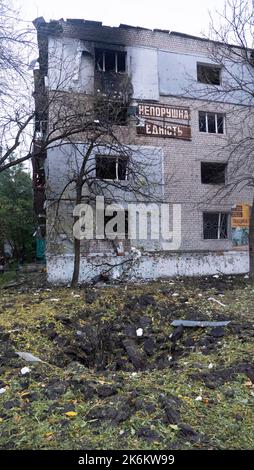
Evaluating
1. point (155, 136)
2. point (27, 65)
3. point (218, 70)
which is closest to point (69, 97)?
point (27, 65)

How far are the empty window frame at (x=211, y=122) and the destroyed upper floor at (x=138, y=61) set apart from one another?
0.65 m

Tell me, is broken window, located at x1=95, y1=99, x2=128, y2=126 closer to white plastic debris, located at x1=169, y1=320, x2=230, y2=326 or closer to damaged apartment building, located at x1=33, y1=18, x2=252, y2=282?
damaged apartment building, located at x1=33, y1=18, x2=252, y2=282

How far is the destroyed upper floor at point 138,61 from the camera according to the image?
516 inches

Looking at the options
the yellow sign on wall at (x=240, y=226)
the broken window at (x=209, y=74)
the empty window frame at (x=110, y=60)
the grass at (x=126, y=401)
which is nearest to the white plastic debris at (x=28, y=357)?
the grass at (x=126, y=401)

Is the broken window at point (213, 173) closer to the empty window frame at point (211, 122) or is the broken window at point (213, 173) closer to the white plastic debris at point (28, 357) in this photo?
the empty window frame at point (211, 122)

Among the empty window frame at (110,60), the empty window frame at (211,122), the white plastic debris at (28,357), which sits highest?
the empty window frame at (110,60)

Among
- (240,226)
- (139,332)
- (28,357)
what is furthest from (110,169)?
(28,357)

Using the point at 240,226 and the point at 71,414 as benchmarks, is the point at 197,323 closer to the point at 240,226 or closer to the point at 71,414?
the point at 71,414

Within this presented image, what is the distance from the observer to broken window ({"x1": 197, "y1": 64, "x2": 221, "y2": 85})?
14969 mm

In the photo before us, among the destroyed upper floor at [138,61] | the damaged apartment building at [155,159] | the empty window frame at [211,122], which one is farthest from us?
the empty window frame at [211,122]

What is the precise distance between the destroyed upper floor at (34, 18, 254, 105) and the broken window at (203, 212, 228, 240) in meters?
4.42

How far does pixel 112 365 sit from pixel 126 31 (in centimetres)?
1292

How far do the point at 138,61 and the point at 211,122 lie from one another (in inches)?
149

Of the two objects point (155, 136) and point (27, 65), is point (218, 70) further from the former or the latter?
point (27, 65)
